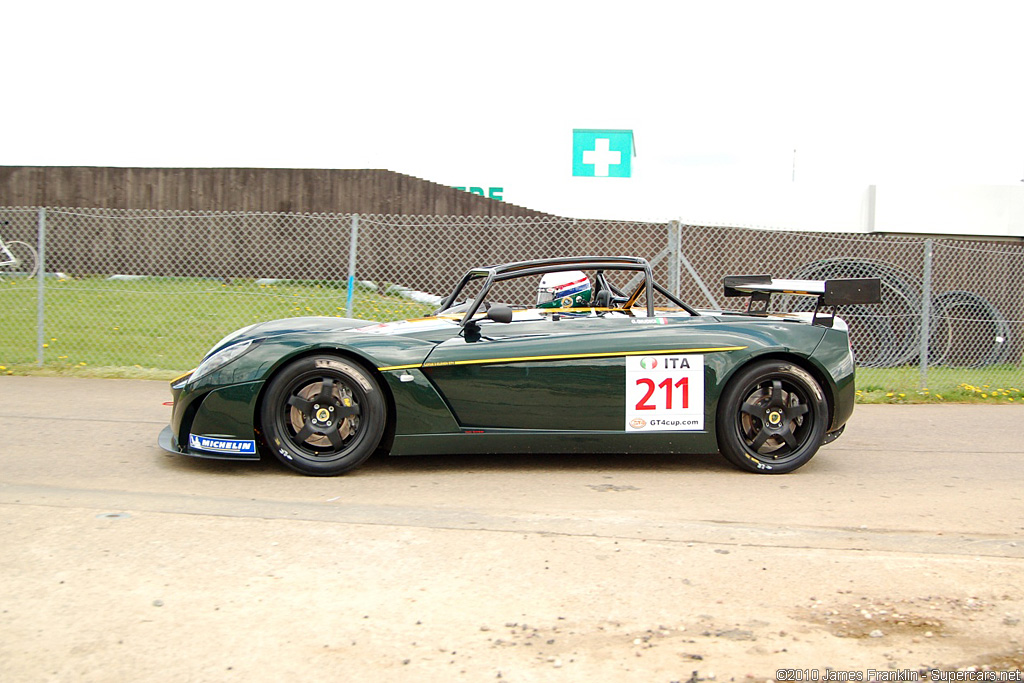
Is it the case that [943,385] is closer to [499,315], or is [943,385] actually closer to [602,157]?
[499,315]

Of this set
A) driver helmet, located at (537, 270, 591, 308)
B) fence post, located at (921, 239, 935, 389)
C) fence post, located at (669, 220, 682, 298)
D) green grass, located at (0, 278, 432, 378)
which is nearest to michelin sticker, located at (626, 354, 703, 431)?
driver helmet, located at (537, 270, 591, 308)

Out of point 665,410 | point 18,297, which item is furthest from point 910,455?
point 18,297

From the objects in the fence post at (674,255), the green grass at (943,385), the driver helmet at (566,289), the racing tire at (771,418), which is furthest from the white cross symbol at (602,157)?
the racing tire at (771,418)

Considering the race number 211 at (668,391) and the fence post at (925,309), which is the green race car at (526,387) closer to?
the race number 211 at (668,391)

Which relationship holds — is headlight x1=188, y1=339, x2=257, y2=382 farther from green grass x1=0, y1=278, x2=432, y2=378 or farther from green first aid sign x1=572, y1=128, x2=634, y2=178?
green first aid sign x1=572, y1=128, x2=634, y2=178

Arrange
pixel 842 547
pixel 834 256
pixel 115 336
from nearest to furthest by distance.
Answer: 1. pixel 842 547
2. pixel 115 336
3. pixel 834 256

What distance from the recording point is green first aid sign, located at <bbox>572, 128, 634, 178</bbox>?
2073 centimetres

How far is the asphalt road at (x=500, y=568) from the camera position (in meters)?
2.71

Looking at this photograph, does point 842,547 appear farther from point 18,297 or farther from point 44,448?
point 18,297

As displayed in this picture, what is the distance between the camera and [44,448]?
5512 millimetres

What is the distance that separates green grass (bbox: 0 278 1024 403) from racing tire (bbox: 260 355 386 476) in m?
4.61

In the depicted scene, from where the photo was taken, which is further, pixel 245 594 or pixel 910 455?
pixel 910 455

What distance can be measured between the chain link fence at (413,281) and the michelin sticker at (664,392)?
16.1ft

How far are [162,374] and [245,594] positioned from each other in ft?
20.8
